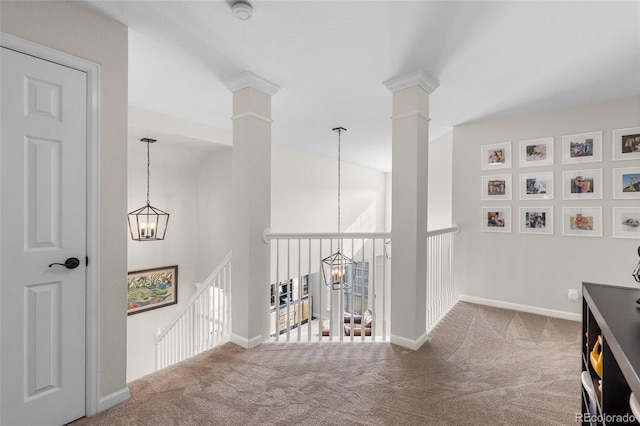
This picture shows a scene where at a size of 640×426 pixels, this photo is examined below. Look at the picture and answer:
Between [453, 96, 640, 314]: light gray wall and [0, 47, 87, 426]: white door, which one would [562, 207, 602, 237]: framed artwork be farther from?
[0, 47, 87, 426]: white door

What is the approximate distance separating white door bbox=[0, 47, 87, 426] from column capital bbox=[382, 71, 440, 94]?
86.0 inches

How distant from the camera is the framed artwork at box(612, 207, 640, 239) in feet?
9.93

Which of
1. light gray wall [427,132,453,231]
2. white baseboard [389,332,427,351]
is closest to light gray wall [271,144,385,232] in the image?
light gray wall [427,132,453,231]

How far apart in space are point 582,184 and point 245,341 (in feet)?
12.3

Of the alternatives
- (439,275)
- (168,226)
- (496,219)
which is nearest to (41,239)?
(168,226)

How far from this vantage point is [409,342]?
265 centimetres

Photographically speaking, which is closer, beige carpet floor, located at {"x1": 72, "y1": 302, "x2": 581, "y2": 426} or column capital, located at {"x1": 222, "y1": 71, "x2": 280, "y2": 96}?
beige carpet floor, located at {"x1": 72, "y1": 302, "x2": 581, "y2": 426}

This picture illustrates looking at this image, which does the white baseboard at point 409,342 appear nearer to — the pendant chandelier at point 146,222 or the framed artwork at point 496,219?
the framed artwork at point 496,219

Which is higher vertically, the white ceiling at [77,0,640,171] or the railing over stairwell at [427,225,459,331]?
the white ceiling at [77,0,640,171]

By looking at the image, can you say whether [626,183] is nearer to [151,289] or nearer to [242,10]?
[242,10]

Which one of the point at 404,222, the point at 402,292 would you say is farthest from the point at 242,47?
the point at 402,292

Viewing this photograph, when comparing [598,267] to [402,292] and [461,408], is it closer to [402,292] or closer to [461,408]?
[402,292]

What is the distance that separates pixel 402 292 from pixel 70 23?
288 centimetres

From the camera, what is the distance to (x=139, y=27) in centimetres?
195
